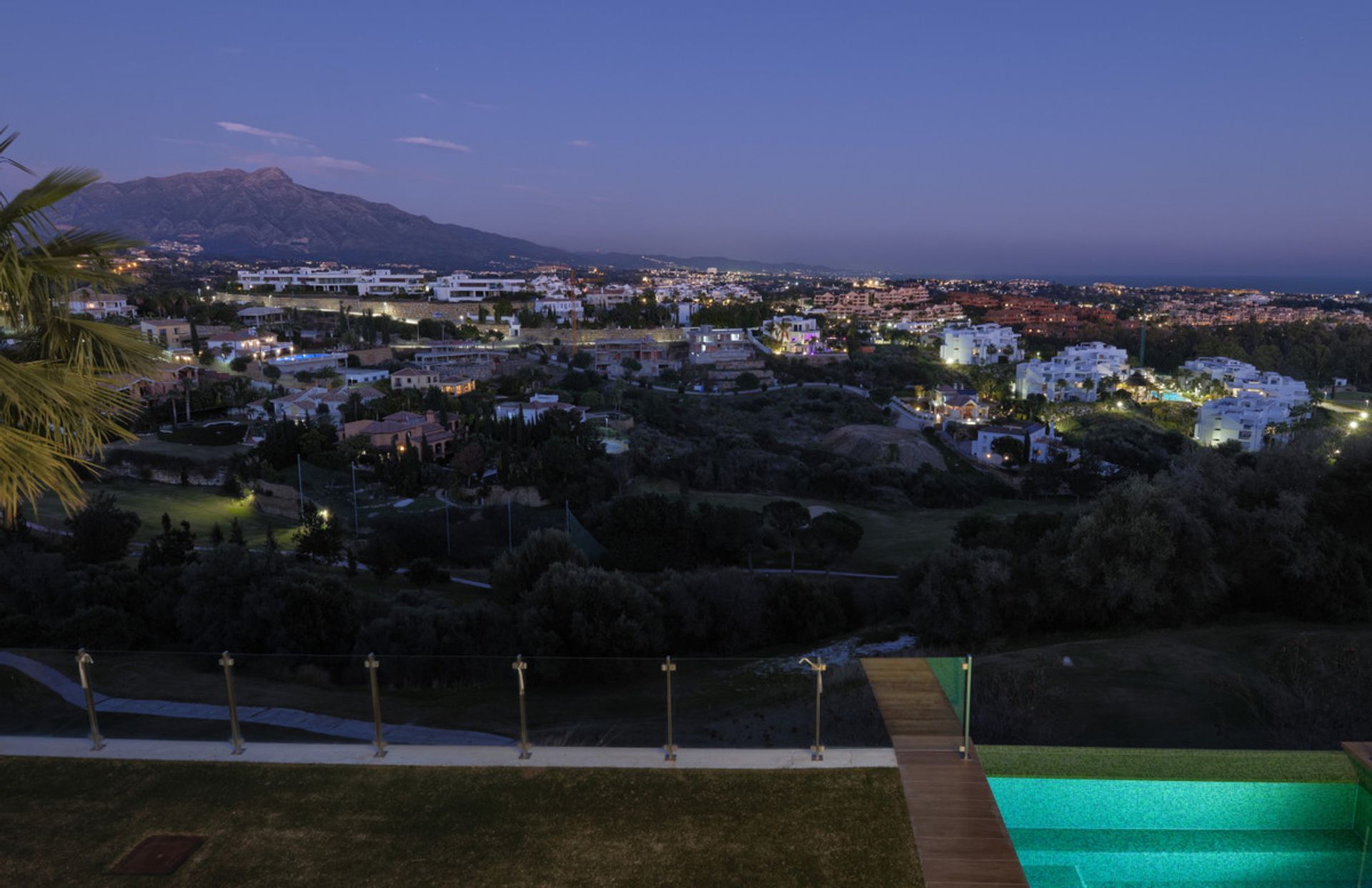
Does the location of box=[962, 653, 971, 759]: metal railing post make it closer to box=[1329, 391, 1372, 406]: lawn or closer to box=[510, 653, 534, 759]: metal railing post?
box=[510, 653, 534, 759]: metal railing post

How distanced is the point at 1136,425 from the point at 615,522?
30.3 meters

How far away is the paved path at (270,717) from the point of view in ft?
15.1

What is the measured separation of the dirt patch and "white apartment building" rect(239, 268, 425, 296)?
50328 millimetres

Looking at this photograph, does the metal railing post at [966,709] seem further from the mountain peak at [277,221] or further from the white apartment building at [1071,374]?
the mountain peak at [277,221]

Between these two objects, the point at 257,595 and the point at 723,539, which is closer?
the point at 257,595

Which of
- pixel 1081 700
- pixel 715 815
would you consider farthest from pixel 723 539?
pixel 715 815

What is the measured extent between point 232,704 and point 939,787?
3945mm

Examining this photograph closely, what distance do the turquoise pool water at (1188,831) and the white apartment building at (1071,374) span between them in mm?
46273

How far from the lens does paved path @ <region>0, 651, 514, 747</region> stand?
4.60 m

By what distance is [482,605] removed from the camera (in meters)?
10.1

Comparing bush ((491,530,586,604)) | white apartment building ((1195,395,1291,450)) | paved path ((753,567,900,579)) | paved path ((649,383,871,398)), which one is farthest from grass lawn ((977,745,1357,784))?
paved path ((649,383,871,398))

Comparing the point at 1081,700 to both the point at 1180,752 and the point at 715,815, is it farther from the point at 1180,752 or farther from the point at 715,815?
the point at 715,815

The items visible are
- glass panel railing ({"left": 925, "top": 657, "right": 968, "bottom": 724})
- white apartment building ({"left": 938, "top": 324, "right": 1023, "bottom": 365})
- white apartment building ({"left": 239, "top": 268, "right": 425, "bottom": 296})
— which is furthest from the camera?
white apartment building ({"left": 239, "top": 268, "right": 425, "bottom": 296})

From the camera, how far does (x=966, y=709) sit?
15.1ft
